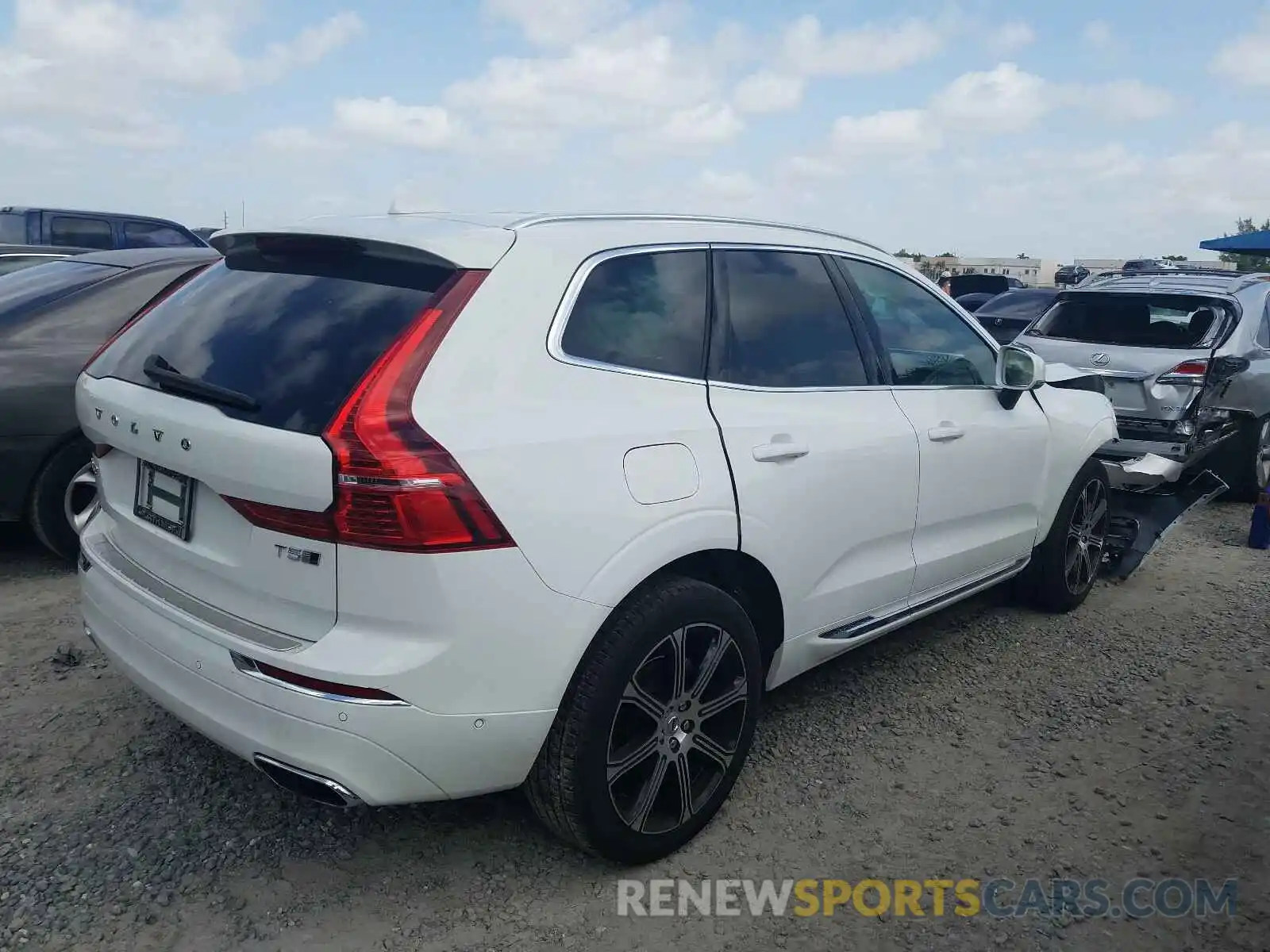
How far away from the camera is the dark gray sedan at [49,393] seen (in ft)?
15.4

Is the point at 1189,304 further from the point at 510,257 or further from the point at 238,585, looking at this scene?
the point at 238,585

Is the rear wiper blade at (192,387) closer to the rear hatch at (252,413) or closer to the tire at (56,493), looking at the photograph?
the rear hatch at (252,413)

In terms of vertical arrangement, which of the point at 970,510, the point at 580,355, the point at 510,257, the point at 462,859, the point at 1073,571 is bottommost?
the point at 462,859

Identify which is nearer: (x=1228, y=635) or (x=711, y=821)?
(x=711, y=821)

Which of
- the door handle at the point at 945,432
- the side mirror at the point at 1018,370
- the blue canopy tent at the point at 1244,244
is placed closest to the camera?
the door handle at the point at 945,432

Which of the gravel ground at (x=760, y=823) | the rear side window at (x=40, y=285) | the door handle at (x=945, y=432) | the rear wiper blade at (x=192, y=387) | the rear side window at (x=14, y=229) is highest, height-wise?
the rear side window at (x=14, y=229)

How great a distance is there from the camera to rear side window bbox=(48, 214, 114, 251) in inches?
463

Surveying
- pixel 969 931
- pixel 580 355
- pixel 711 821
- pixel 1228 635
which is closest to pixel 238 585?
pixel 580 355

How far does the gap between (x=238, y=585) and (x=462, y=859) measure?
101cm

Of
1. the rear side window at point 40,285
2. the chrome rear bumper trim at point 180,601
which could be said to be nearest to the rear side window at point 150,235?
the rear side window at point 40,285

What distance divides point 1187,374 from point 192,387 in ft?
20.5

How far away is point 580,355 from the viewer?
2584mm

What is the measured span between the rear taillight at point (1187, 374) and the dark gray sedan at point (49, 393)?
19.1ft

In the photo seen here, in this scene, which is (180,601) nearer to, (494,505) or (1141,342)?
(494,505)
